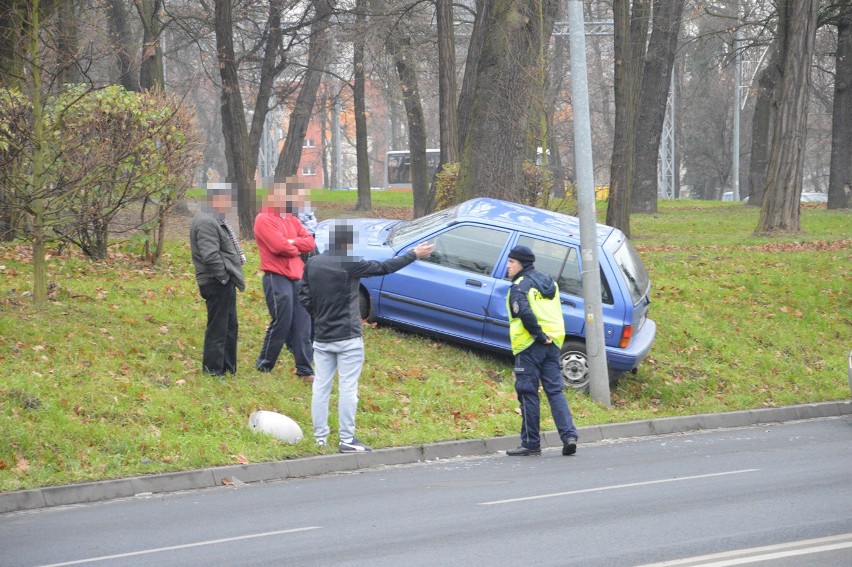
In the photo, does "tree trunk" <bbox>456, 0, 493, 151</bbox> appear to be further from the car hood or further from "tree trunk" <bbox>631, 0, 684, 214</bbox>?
the car hood

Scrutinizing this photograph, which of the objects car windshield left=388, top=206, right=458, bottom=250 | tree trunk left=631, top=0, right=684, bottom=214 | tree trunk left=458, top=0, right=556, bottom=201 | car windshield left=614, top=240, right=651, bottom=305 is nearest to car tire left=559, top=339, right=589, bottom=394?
car windshield left=614, top=240, right=651, bottom=305

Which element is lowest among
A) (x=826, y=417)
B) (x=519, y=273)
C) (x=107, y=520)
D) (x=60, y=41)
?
(x=826, y=417)

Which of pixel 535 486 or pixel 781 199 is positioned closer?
pixel 535 486

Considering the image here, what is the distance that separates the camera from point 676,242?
2378 centimetres

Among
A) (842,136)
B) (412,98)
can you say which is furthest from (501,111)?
(842,136)

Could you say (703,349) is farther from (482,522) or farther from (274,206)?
(482,522)

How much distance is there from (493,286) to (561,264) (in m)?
0.91

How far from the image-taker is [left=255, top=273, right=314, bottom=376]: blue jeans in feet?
36.7

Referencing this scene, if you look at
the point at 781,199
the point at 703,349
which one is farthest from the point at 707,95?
the point at 703,349

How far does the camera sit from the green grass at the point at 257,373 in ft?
30.9

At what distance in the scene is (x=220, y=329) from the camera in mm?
10961

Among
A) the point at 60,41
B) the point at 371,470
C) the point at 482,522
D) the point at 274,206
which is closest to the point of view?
the point at 482,522

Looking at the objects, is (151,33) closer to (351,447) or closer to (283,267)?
(283,267)

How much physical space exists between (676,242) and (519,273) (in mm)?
14273
